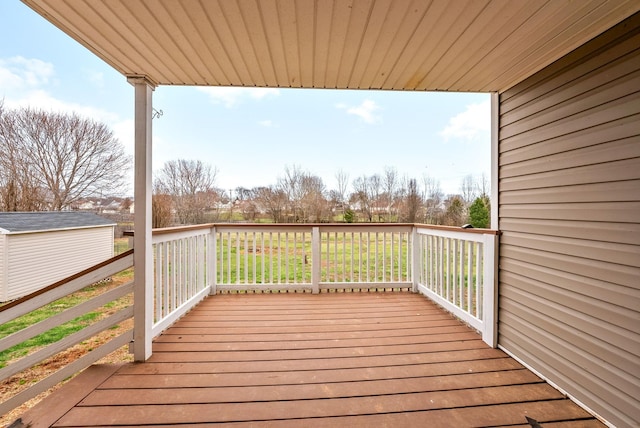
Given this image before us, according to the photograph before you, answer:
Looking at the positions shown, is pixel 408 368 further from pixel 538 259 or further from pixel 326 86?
pixel 326 86

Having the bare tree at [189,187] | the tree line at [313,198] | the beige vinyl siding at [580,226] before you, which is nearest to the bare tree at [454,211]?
the tree line at [313,198]

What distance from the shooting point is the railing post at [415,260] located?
139 inches

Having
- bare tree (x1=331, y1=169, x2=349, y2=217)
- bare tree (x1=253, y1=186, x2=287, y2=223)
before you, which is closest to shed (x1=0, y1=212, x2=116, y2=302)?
bare tree (x1=253, y1=186, x2=287, y2=223)

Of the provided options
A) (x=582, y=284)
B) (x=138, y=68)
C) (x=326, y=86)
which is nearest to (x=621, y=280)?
(x=582, y=284)

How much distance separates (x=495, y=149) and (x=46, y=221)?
330 inches

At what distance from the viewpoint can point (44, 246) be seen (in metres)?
6.21

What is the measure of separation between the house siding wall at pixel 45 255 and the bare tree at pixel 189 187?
165 cm

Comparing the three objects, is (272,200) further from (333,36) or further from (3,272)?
(3,272)

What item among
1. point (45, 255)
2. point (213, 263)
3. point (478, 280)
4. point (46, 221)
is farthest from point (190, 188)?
point (478, 280)

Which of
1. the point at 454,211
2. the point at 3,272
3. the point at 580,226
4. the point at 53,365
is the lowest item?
the point at 53,365

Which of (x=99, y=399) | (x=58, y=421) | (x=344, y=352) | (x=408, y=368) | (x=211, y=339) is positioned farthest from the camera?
(x=211, y=339)

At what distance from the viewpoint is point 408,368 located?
185cm

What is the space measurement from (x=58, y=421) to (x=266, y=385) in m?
1.07

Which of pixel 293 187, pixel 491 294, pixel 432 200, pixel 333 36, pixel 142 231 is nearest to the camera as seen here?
pixel 333 36
